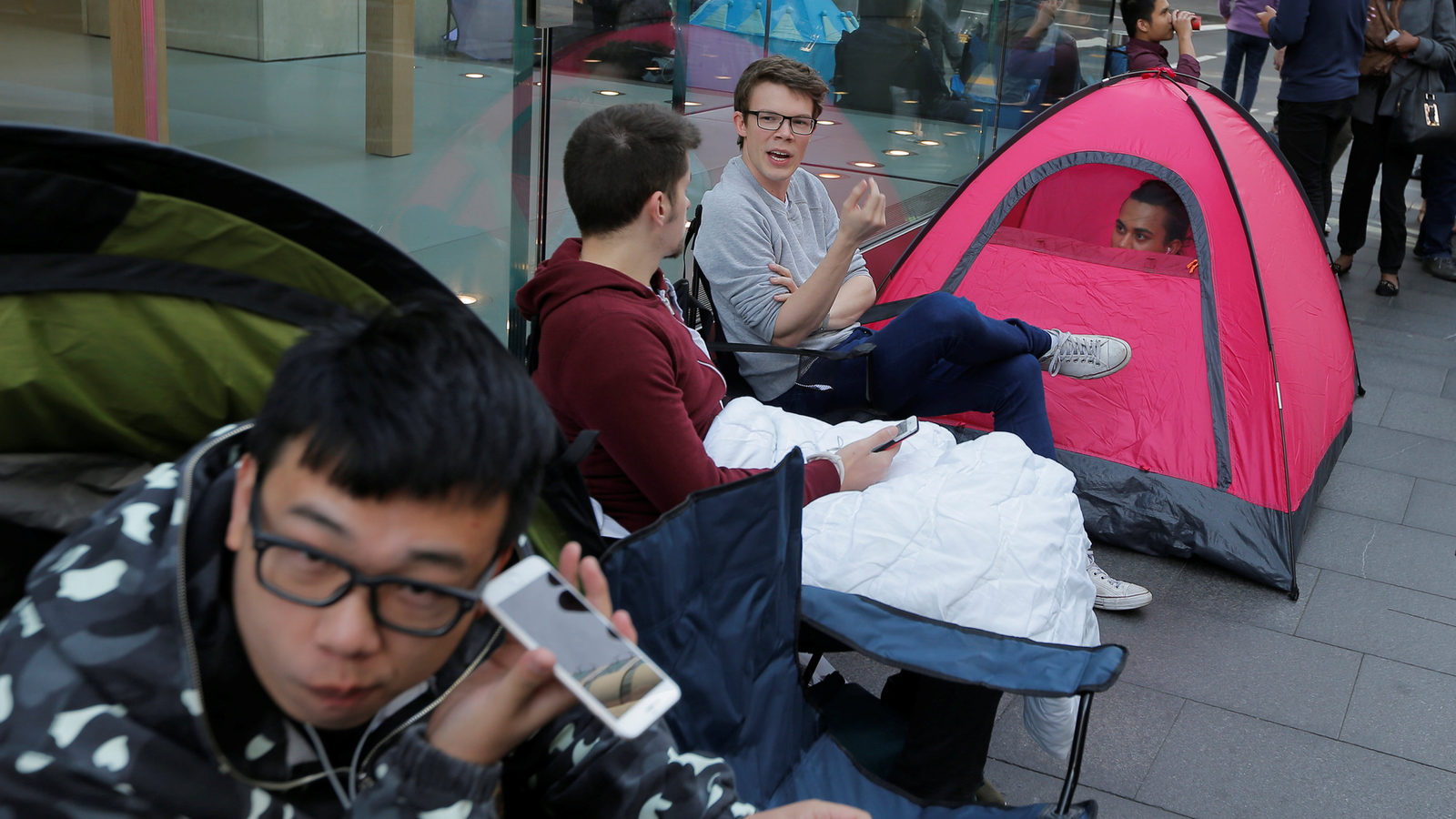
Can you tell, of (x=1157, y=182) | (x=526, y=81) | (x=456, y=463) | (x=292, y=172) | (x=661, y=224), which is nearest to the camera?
(x=456, y=463)

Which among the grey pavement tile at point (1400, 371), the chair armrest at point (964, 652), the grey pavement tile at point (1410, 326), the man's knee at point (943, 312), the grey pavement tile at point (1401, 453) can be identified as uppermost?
the man's knee at point (943, 312)

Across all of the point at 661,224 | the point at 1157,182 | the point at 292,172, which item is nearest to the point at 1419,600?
the point at 1157,182

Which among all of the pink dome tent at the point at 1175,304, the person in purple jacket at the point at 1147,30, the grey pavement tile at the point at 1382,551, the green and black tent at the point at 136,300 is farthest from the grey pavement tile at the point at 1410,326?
the green and black tent at the point at 136,300

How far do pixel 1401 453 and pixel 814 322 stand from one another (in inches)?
91.2

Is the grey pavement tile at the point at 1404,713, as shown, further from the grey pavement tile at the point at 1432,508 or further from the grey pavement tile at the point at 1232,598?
the grey pavement tile at the point at 1432,508

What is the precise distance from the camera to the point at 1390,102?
4953 mm

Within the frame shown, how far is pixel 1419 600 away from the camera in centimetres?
280

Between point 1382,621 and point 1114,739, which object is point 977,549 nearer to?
point 1114,739

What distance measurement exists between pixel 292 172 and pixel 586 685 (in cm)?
171

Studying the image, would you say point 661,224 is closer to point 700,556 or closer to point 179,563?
point 700,556

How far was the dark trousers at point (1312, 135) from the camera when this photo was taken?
4.95m

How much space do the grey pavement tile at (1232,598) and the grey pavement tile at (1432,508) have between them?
2.00 feet

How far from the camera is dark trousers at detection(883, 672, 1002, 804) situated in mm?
1439

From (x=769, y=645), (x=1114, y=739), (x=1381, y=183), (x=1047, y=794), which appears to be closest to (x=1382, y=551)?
(x=1114, y=739)
